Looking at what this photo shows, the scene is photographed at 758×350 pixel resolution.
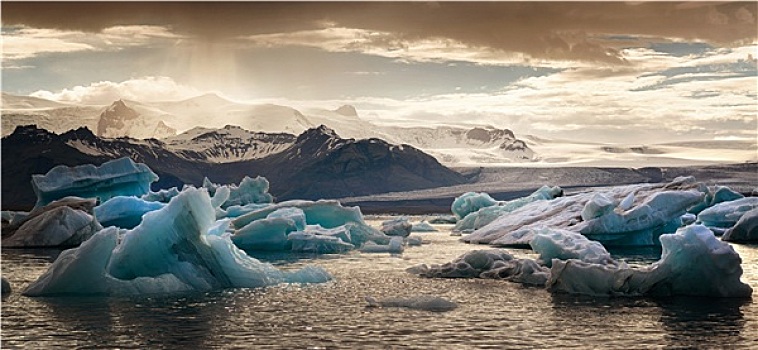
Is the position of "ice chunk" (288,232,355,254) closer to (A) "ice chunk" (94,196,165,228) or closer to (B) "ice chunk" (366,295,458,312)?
(A) "ice chunk" (94,196,165,228)

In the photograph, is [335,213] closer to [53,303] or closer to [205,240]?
[205,240]

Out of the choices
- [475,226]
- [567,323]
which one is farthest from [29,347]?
[475,226]

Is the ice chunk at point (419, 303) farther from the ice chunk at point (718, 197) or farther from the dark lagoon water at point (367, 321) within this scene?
the ice chunk at point (718, 197)

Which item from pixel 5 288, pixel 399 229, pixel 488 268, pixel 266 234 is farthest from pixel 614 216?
pixel 5 288

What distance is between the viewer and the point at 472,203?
65438 mm

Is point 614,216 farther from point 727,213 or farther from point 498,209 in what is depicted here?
point 727,213

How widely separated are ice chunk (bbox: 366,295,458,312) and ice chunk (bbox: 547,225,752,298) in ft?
14.7

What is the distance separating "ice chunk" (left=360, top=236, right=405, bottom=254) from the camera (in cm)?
4112

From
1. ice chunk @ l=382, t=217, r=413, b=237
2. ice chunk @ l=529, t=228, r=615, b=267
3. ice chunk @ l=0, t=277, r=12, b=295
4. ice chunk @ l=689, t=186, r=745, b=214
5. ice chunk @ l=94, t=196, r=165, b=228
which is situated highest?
ice chunk @ l=529, t=228, r=615, b=267

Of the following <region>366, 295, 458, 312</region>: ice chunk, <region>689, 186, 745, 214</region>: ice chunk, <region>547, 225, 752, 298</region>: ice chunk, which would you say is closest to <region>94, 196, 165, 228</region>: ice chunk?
<region>366, 295, 458, 312</region>: ice chunk

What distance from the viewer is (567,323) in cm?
1942

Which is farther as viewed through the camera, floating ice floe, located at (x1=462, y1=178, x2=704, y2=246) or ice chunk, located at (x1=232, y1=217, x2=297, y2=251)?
ice chunk, located at (x1=232, y1=217, x2=297, y2=251)

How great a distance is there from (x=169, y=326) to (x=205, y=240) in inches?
232

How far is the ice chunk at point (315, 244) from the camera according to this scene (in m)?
41.8
